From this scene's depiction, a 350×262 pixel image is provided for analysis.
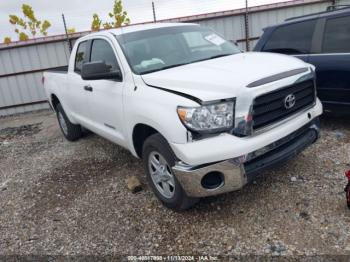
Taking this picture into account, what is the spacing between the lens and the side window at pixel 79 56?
5192 millimetres

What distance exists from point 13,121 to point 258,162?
8995 millimetres

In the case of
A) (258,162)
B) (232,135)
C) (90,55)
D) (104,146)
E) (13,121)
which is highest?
(90,55)

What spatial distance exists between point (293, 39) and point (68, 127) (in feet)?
13.5

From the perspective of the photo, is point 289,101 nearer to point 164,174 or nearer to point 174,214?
point 164,174

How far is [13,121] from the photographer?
33.4 feet

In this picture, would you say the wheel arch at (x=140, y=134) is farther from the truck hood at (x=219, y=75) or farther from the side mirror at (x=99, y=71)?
the side mirror at (x=99, y=71)

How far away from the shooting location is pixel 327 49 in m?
4.91

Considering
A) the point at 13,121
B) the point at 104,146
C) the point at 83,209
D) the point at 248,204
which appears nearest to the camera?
the point at 248,204

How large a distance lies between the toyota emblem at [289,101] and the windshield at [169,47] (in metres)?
1.15

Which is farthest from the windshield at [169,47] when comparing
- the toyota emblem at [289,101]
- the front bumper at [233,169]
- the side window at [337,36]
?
the side window at [337,36]

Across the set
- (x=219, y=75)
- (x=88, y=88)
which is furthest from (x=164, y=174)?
(x=88, y=88)

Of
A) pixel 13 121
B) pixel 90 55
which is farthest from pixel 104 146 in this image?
pixel 13 121

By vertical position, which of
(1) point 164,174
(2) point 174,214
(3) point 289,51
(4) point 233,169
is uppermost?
(3) point 289,51

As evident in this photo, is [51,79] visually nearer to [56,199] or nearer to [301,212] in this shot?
[56,199]
